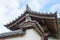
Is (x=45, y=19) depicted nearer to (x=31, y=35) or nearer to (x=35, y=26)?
(x=35, y=26)

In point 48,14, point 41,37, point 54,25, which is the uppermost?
point 48,14

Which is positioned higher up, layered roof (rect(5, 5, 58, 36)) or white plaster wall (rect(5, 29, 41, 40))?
layered roof (rect(5, 5, 58, 36))

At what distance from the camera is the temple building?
34.4 ft

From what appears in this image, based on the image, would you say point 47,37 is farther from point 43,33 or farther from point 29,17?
point 29,17

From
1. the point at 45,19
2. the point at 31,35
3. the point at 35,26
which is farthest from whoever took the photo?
the point at 45,19

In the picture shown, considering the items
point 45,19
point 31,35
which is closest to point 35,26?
point 31,35

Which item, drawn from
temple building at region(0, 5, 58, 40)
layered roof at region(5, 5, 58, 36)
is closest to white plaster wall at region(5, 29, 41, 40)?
temple building at region(0, 5, 58, 40)

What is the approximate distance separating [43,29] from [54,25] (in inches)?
31.8

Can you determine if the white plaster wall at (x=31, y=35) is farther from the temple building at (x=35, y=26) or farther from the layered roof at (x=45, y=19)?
the layered roof at (x=45, y=19)

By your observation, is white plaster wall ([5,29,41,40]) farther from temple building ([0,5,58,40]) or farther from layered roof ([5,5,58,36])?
layered roof ([5,5,58,36])

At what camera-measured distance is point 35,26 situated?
10.3 m

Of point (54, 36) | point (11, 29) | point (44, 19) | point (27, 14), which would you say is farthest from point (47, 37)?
point (11, 29)

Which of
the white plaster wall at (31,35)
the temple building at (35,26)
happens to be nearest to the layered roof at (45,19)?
the temple building at (35,26)

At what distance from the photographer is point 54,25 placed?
11055 millimetres
